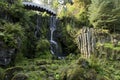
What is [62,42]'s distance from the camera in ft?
74.7

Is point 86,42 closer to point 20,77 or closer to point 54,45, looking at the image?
point 54,45

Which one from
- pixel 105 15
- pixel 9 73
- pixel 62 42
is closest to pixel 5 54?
pixel 9 73

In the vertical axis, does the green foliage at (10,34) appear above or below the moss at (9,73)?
above

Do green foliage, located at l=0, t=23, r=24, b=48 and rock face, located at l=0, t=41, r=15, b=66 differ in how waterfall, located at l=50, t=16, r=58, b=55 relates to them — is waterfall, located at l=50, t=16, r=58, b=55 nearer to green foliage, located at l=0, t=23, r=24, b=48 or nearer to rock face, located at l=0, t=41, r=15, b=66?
green foliage, located at l=0, t=23, r=24, b=48

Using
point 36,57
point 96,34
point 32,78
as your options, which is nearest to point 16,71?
point 32,78

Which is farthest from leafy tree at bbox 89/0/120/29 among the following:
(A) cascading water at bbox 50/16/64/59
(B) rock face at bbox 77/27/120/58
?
(A) cascading water at bbox 50/16/64/59

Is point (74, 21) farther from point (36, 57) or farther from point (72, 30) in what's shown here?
point (36, 57)

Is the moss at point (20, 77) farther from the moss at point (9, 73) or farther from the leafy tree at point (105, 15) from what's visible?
the leafy tree at point (105, 15)

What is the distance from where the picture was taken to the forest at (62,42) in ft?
45.5

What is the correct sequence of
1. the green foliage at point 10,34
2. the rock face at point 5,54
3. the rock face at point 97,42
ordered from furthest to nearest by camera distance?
the rock face at point 97,42 → the green foliage at point 10,34 → the rock face at point 5,54

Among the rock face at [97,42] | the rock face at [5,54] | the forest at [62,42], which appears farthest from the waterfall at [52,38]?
the rock face at [5,54]

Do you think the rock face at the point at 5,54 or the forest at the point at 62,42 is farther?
the rock face at the point at 5,54

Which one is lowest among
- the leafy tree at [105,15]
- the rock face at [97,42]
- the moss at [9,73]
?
the moss at [9,73]

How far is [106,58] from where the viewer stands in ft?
63.7
